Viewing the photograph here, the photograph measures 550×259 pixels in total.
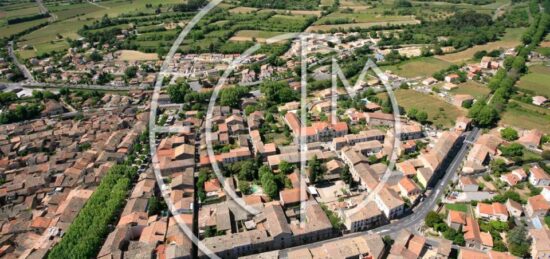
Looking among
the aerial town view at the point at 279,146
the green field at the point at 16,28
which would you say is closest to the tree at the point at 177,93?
the aerial town view at the point at 279,146

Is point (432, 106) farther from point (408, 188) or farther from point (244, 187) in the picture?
point (244, 187)

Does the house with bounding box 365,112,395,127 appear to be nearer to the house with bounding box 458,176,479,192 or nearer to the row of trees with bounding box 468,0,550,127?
the row of trees with bounding box 468,0,550,127

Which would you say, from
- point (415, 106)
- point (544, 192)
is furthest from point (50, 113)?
point (544, 192)

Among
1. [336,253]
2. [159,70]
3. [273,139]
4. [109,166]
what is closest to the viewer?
[336,253]

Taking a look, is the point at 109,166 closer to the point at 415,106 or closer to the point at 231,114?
the point at 231,114

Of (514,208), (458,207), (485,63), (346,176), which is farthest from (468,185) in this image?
(485,63)
